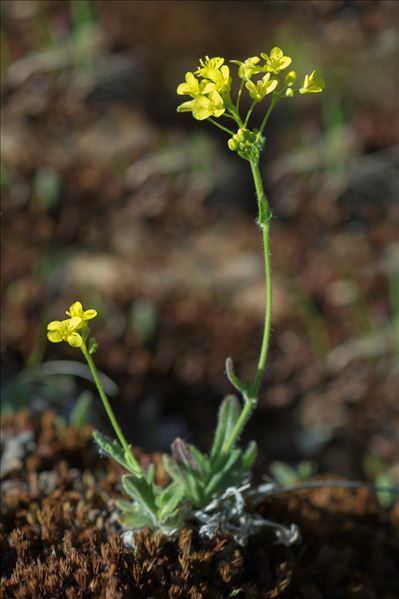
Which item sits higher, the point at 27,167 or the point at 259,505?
the point at 27,167

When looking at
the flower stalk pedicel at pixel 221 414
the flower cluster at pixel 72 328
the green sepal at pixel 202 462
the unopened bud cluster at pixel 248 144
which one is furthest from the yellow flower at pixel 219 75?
the green sepal at pixel 202 462

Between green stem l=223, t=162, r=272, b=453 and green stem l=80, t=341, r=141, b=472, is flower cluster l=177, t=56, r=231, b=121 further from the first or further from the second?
green stem l=80, t=341, r=141, b=472

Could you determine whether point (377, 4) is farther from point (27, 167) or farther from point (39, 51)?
point (27, 167)

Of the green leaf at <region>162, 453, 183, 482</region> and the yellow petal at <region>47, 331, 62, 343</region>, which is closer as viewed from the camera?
the yellow petal at <region>47, 331, 62, 343</region>

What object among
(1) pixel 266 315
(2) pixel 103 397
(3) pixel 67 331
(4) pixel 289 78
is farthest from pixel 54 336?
(4) pixel 289 78

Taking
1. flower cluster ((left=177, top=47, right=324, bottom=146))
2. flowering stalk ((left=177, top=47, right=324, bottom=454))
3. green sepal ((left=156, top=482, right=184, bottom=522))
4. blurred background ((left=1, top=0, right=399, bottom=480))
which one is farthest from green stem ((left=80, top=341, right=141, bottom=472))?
blurred background ((left=1, top=0, right=399, bottom=480))

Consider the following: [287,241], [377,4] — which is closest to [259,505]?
[287,241]

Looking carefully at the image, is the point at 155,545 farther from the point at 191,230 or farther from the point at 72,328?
the point at 191,230
